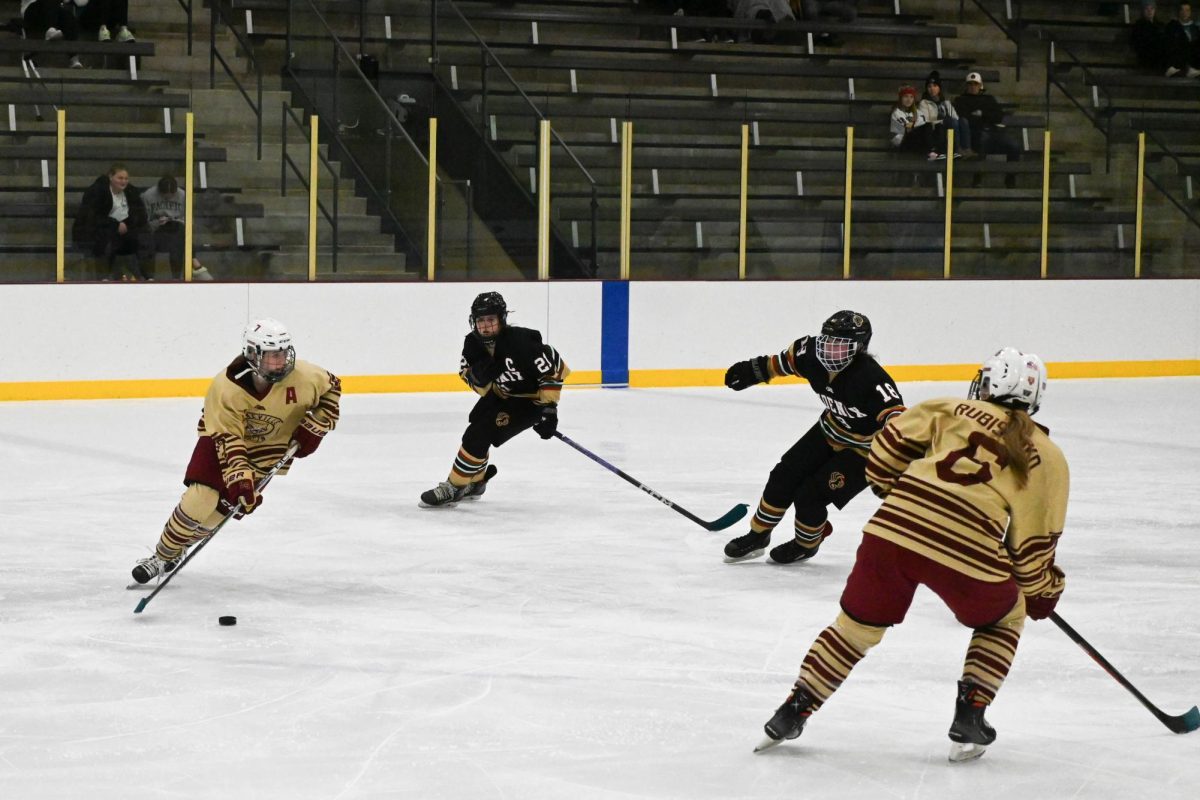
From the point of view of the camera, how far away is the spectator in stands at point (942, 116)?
12.6 metres

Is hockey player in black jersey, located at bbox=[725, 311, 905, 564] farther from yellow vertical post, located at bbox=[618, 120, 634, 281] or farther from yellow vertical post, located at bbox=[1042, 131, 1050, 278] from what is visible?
yellow vertical post, located at bbox=[1042, 131, 1050, 278]

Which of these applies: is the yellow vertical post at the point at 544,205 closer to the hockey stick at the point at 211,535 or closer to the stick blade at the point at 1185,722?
the hockey stick at the point at 211,535

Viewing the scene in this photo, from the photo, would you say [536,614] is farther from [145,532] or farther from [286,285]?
[286,285]

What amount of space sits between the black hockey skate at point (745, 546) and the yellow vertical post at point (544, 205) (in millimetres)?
5588

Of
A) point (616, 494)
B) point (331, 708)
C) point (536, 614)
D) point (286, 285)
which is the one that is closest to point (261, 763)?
point (331, 708)

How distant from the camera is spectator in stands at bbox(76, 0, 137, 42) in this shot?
1194 centimetres

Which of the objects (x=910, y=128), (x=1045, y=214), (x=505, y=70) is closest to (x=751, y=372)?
(x=505, y=70)

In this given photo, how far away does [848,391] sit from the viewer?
5652mm

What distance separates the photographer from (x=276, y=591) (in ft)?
18.1

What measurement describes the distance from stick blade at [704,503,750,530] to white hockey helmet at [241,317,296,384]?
1979 millimetres

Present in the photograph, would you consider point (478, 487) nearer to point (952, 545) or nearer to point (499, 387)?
point (499, 387)

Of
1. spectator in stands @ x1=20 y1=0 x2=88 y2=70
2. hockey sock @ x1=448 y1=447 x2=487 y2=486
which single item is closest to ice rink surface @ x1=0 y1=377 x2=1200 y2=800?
hockey sock @ x1=448 y1=447 x2=487 y2=486

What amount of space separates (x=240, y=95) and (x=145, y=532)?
564cm

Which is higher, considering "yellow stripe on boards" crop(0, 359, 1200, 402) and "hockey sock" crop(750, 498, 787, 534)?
"yellow stripe on boards" crop(0, 359, 1200, 402)
